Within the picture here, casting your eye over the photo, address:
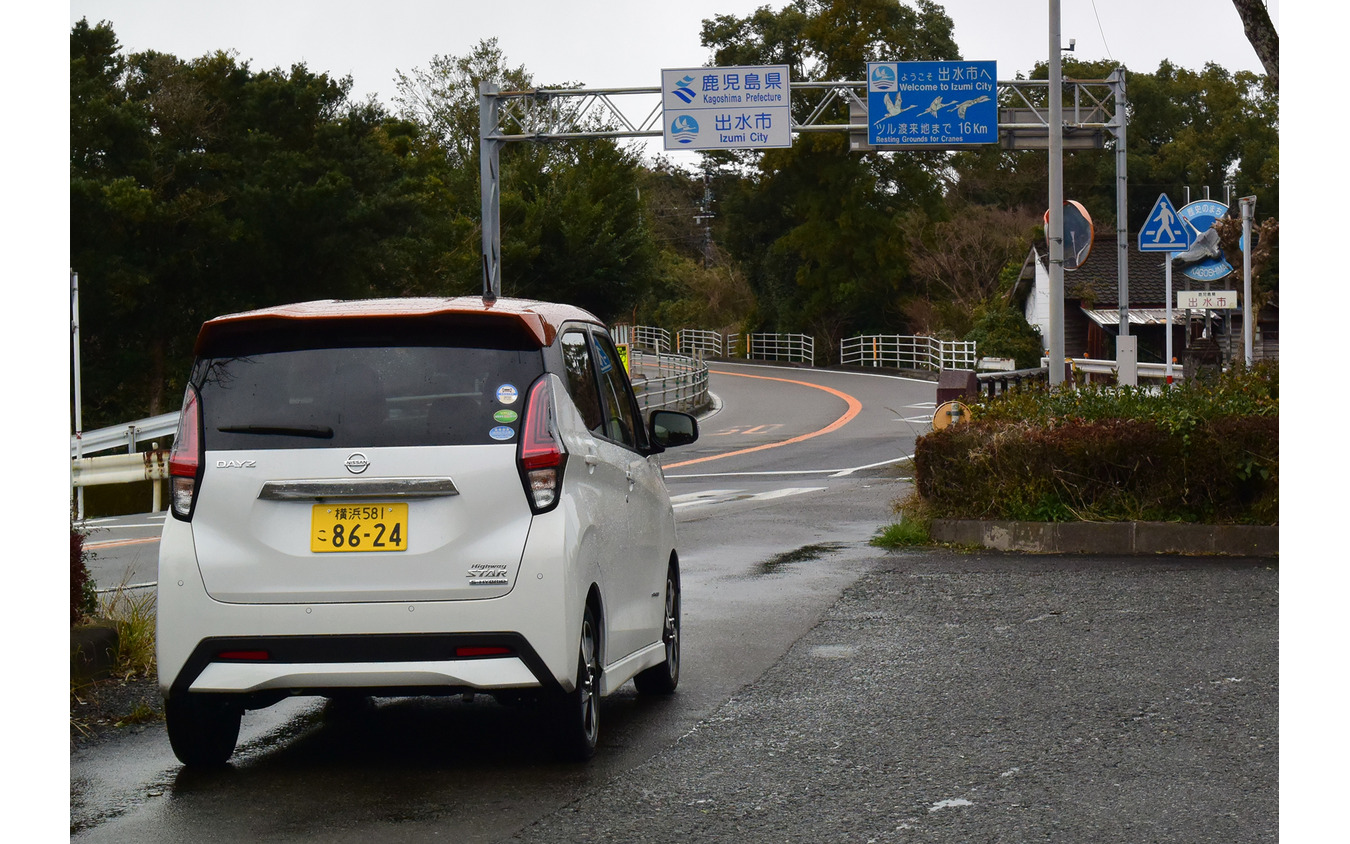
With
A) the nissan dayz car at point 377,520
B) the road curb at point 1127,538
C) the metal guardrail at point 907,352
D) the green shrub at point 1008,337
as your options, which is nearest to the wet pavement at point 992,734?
the nissan dayz car at point 377,520

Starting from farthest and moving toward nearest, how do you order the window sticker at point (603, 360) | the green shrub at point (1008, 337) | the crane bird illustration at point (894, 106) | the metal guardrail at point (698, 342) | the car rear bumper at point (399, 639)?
the metal guardrail at point (698, 342) < the green shrub at point (1008, 337) < the crane bird illustration at point (894, 106) < the window sticker at point (603, 360) < the car rear bumper at point (399, 639)

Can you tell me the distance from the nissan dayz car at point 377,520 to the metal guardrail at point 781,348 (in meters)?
61.0

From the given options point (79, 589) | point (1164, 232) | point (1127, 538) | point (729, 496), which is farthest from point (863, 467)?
point (79, 589)

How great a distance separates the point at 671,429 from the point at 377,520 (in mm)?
2276

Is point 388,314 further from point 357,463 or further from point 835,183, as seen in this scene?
point 835,183

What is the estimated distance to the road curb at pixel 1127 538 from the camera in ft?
37.0

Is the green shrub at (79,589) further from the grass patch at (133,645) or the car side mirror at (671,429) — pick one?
the car side mirror at (671,429)

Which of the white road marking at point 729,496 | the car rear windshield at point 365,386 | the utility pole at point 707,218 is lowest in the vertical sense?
the white road marking at point 729,496

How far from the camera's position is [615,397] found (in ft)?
22.4

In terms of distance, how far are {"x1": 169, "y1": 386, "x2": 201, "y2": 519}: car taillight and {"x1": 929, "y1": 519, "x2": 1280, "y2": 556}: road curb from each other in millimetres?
7688

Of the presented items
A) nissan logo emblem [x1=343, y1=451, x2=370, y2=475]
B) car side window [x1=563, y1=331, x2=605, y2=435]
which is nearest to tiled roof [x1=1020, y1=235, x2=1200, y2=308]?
car side window [x1=563, y1=331, x2=605, y2=435]

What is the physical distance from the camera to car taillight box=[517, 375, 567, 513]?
5.40 metres

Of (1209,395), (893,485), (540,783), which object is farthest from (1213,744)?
(893,485)

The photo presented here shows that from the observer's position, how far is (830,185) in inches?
2638
